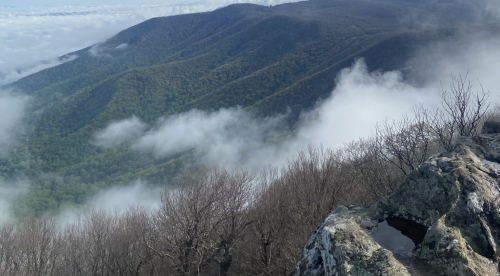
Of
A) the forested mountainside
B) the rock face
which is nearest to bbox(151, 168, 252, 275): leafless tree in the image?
the rock face

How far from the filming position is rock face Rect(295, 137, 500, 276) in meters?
5.77

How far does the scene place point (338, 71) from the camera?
372ft

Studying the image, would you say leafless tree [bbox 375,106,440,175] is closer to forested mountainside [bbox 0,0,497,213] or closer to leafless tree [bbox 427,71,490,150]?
leafless tree [bbox 427,71,490,150]

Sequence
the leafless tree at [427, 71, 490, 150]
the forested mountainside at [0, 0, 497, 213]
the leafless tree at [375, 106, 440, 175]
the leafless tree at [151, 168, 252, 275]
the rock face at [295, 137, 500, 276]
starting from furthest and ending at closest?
the forested mountainside at [0, 0, 497, 213], the leafless tree at [151, 168, 252, 275], the leafless tree at [375, 106, 440, 175], the leafless tree at [427, 71, 490, 150], the rock face at [295, 137, 500, 276]

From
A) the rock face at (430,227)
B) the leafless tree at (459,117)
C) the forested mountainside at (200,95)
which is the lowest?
the forested mountainside at (200,95)

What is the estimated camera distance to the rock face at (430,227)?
5.77 meters

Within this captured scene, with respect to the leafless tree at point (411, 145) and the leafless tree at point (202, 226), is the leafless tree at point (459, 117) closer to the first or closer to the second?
the leafless tree at point (411, 145)

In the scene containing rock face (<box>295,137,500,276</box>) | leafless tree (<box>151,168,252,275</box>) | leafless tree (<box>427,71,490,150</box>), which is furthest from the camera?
leafless tree (<box>151,168,252,275</box>)

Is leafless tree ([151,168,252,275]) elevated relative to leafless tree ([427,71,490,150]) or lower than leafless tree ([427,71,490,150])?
lower

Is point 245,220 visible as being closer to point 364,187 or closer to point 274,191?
point 274,191

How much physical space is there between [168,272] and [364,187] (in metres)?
12.1

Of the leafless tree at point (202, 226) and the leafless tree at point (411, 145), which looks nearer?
the leafless tree at point (411, 145)

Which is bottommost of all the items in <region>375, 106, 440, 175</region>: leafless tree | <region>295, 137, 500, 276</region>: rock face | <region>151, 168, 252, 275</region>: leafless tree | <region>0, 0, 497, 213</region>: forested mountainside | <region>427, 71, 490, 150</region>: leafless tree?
<region>0, 0, 497, 213</region>: forested mountainside

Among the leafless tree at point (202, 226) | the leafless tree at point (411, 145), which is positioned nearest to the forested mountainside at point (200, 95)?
the leafless tree at point (411, 145)
